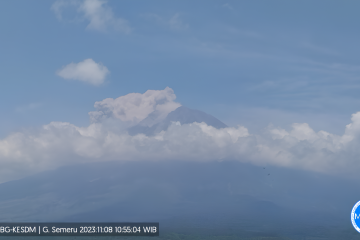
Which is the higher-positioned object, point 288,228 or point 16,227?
point 16,227

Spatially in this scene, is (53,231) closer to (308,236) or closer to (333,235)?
(308,236)

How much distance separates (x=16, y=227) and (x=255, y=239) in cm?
13046

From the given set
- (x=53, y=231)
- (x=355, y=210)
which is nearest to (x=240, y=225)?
(x=355, y=210)

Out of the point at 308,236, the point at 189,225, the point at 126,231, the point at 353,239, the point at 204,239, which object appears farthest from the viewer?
the point at 189,225

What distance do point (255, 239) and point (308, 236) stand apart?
51.4 meters

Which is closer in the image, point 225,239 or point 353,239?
point 225,239

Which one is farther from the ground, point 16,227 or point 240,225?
point 16,227

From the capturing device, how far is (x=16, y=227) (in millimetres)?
47656

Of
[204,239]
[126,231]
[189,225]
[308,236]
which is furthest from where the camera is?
[189,225]

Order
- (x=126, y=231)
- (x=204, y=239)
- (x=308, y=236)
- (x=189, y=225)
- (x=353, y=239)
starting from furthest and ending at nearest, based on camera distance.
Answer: (x=189, y=225)
(x=308, y=236)
(x=353, y=239)
(x=204, y=239)
(x=126, y=231)

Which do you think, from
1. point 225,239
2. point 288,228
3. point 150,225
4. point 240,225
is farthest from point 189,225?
point 150,225

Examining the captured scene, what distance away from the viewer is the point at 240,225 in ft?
636

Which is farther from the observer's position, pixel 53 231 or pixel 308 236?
pixel 308 236

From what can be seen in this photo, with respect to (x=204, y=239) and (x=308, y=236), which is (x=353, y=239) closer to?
(x=308, y=236)
